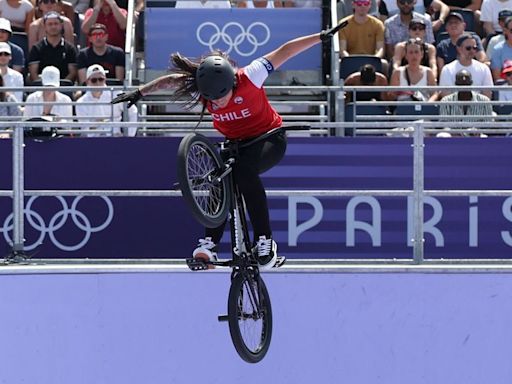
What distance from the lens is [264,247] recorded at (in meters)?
9.73

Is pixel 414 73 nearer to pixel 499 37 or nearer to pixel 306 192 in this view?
pixel 499 37

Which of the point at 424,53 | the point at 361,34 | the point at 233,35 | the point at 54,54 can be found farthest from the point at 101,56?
the point at 424,53

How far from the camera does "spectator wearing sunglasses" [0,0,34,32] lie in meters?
15.9

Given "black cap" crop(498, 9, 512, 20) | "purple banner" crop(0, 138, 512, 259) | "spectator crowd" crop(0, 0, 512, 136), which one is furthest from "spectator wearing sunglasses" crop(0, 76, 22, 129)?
"black cap" crop(498, 9, 512, 20)

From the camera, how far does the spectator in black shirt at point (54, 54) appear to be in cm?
1502

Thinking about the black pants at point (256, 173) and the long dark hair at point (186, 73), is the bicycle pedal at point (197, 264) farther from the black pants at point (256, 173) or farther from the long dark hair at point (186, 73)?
the long dark hair at point (186, 73)

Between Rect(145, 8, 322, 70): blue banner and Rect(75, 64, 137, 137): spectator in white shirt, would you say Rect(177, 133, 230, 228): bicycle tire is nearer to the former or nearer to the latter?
Rect(75, 64, 137, 137): spectator in white shirt

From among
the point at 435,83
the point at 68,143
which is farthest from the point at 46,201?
the point at 435,83

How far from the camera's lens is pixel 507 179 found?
11961mm
